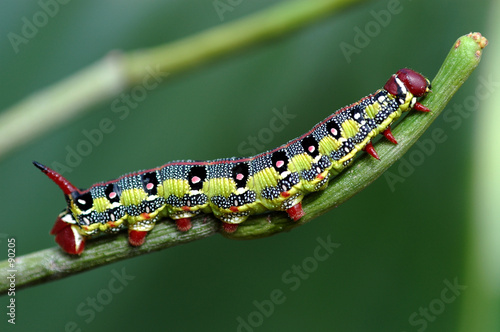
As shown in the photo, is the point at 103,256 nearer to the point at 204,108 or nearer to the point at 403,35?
the point at 204,108

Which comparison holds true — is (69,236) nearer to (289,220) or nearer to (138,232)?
(138,232)

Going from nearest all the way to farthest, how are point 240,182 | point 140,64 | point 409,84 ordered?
point 409,84 < point 240,182 < point 140,64

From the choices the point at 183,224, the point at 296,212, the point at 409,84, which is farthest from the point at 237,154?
the point at 409,84

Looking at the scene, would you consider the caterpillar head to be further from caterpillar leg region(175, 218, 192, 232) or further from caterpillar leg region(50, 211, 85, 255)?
caterpillar leg region(175, 218, 192, 232)

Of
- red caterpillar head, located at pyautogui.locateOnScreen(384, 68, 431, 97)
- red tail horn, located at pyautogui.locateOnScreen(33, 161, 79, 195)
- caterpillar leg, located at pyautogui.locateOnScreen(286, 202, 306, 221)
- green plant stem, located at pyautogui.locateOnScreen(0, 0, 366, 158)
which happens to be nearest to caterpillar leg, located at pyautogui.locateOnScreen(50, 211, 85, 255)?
red tail horn, located at pyautogui.locateOnScreen(33, 161, 79, 195)

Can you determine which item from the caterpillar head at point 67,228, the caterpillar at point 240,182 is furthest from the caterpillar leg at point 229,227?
the caterpillar head at point 67,228

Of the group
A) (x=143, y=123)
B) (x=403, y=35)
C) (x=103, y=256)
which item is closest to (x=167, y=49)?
(x=103, y=256)

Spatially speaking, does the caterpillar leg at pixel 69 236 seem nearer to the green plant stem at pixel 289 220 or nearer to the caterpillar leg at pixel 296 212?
the green plant stem at pixel 289 220
